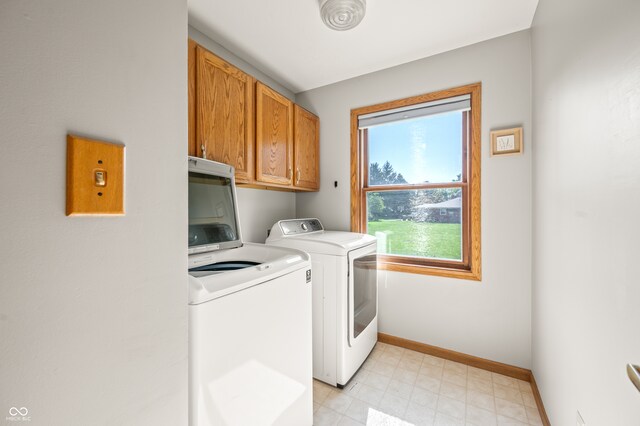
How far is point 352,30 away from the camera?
6.08 ft

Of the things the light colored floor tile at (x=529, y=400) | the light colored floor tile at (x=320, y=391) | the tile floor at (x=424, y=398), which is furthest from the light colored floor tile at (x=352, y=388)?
the light colored floor tile at (x=529, y=400)

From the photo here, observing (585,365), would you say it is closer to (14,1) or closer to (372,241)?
(372,241)

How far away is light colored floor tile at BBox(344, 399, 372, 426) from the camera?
1591mm

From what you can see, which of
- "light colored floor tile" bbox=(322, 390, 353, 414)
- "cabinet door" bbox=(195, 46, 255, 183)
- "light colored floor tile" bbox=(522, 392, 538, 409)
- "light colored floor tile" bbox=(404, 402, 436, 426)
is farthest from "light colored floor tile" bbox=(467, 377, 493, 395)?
"cabinet door" bbox=(195, 46, 255, 183)

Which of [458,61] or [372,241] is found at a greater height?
[458,61]

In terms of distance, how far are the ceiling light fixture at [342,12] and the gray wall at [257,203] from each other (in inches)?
34.8

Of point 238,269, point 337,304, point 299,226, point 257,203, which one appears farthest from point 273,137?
point 337,304

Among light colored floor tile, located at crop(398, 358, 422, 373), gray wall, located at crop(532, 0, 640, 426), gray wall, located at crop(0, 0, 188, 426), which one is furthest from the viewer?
light colored floor tile, located at crop(398, 358, 422, 373)

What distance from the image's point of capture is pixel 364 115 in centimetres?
253

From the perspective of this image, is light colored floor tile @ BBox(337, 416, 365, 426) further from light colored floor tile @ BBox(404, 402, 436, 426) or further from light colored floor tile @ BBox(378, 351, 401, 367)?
light colored floor tile @ BBox(378, 351, 401, 367)

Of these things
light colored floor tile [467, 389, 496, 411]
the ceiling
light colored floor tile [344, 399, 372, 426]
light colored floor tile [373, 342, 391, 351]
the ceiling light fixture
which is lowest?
light colored floor tile [344, 399, 372, 426]

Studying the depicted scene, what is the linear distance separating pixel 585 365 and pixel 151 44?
1803 mm

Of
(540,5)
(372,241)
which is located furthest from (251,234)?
(540,5)

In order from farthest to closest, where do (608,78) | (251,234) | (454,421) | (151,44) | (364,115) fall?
1. (364,115)
2. (251,234)
3. (454,421)
4. (608,78)
5. (151,44)
